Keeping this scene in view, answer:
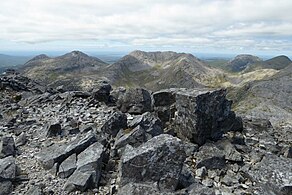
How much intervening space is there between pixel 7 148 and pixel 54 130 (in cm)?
374

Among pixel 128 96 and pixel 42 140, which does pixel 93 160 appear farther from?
pixel 128 96

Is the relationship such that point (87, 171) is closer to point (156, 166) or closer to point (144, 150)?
point (144, 150)

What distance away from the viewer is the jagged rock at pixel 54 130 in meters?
21.3

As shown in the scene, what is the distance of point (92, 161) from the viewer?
15.5m

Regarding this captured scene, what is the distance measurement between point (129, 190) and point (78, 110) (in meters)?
14.8

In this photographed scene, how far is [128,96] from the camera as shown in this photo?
26219 millimetres

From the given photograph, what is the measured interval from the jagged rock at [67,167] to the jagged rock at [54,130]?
213 inches

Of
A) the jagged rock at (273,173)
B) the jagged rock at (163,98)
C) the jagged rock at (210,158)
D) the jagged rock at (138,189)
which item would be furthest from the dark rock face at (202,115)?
the jagged rock at (138,189)

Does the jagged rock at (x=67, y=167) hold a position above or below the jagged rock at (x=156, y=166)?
below

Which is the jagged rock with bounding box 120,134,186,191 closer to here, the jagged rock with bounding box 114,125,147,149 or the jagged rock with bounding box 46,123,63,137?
Result: the jagged rock with bounding box 114,125,147,149

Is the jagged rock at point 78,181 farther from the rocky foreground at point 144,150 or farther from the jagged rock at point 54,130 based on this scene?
the jagged rock at point 54,130

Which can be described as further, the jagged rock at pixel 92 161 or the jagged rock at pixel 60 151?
the jagged rock at pixel 60 151

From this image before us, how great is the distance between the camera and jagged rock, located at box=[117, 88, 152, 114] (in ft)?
82.1

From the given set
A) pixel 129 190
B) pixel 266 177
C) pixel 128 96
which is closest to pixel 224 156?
pixel 266 177
